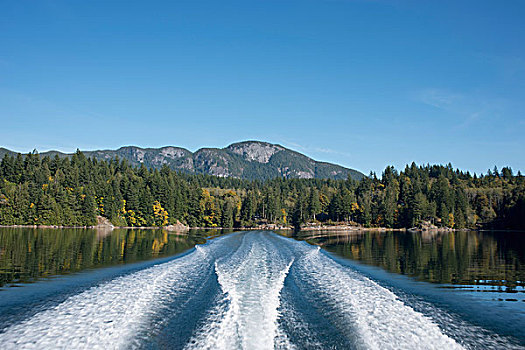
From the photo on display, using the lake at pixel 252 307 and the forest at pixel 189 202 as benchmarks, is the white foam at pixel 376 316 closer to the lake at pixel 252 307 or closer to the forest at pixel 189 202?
the lake at pixel 252 307

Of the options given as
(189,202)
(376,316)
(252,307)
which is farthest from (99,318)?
(189,202)

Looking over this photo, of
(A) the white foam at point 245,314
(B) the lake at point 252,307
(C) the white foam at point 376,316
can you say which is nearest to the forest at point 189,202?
(B) the lake at point 252,307

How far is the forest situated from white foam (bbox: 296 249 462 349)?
94.9 meters

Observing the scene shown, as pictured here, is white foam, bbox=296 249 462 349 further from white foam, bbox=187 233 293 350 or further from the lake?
white foam, bbox=187 233 293 350

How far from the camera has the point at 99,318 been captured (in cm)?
1288

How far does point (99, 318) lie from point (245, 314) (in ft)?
17.2

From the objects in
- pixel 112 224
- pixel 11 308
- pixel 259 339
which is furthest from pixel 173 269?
pixel 112 224

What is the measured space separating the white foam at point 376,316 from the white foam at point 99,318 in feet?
24.3

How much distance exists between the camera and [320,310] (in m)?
15.5

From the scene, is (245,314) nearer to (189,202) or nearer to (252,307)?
(252,307)

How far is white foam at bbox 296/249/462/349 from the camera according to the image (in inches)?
450

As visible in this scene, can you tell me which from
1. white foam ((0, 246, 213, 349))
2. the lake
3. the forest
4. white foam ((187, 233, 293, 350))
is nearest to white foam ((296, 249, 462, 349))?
the lake

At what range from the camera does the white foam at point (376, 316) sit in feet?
37.5

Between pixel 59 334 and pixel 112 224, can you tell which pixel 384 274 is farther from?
pixel 112 224
